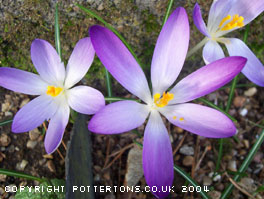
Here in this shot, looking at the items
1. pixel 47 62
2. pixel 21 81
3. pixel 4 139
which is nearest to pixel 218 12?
pixel 47 62

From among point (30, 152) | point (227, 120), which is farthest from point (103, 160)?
point (227, 120)

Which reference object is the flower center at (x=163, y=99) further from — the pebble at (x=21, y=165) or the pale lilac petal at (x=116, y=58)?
the pebble at (x=21, y=165)

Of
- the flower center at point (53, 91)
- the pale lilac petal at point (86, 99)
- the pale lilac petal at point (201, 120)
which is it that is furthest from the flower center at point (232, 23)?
the flower center at point (53, 91)

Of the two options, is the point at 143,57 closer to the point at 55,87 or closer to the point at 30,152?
the point at 55,87

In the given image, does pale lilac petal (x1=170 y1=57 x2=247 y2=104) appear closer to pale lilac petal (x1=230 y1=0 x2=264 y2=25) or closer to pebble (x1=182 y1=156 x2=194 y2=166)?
pale lilac petal (x1=230 y1=0 x2=264 y2=25)

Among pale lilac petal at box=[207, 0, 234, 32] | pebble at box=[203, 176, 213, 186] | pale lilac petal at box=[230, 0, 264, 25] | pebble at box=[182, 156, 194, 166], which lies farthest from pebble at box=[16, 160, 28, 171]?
pale lilac petal at box=[230, 0, 264, 25]

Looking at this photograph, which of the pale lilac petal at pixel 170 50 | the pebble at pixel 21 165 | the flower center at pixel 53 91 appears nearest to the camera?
the pale lilac petal at pixel 170 50
